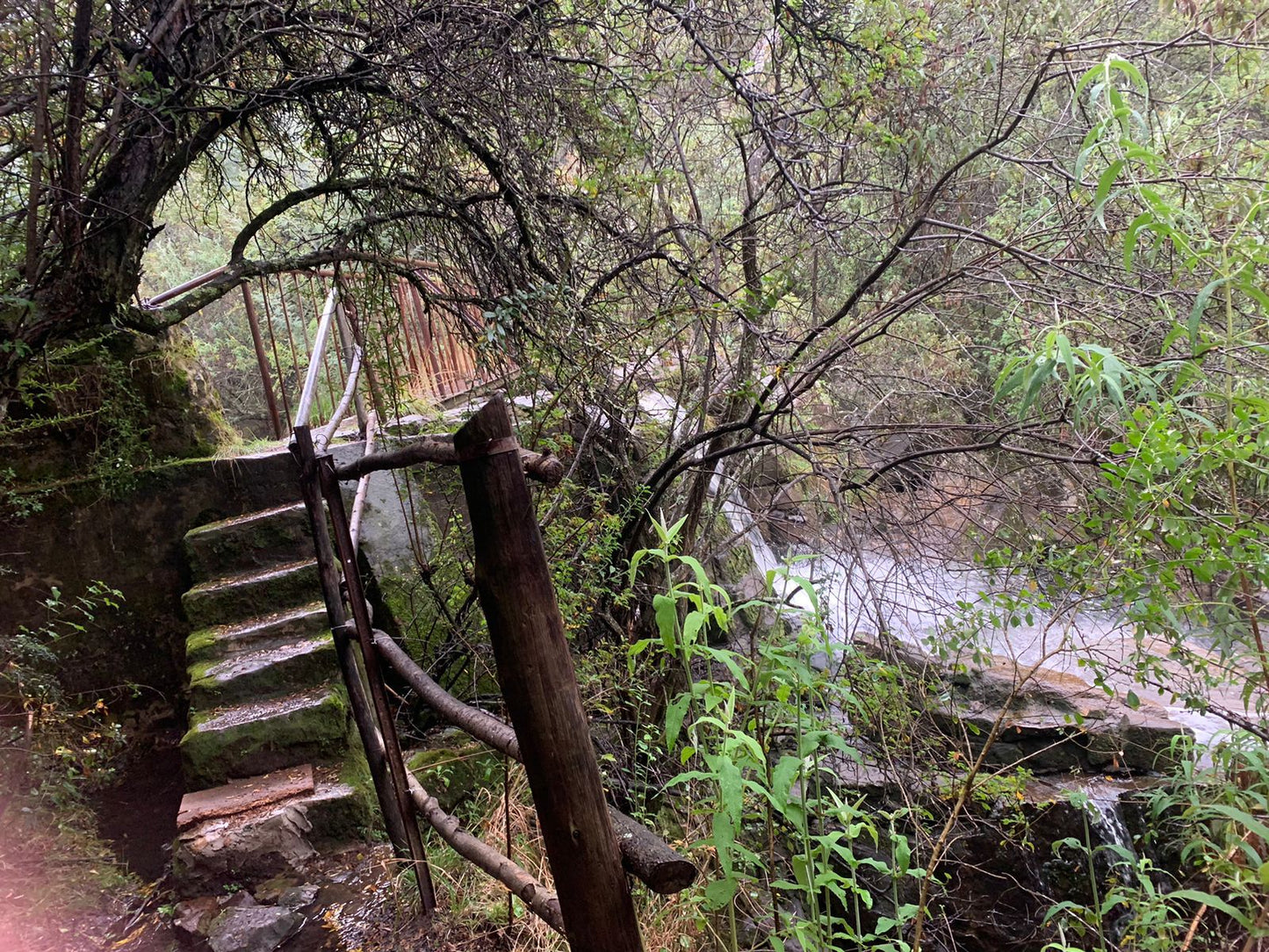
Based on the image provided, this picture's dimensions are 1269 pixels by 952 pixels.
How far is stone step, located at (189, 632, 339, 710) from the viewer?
381cm

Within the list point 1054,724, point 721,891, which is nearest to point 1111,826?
point 1054,724

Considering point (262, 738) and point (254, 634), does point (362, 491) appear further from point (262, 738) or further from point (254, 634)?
point (262, 738)

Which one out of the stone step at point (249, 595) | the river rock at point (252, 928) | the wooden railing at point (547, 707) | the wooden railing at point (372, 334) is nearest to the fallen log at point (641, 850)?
the wooden railing at point (547, 707)

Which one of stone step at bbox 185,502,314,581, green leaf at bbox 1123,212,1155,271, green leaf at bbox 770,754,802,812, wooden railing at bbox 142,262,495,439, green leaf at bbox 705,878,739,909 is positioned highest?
wooden railing at bbox 142,262,495,439

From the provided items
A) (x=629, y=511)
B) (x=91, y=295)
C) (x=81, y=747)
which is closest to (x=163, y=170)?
(x=91, y=295)

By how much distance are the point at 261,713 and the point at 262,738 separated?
0.47 ft

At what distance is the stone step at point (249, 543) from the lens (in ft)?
14.8

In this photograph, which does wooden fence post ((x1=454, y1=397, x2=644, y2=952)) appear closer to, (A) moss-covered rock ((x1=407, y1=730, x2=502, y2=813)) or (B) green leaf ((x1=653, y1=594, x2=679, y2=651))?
(B) green leaf ((x1=653, y1=594, x2=679, y2=651))

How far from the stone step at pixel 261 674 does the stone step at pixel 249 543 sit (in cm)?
74

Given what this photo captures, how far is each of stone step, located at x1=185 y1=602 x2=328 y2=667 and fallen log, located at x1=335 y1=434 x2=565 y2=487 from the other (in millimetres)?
2312

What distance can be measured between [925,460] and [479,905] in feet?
8.96

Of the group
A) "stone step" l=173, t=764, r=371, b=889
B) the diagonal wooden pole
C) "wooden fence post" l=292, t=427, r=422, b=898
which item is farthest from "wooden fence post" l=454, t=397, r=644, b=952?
"stone step" l=173, t=764, r=371, b=889

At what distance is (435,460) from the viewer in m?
1.62

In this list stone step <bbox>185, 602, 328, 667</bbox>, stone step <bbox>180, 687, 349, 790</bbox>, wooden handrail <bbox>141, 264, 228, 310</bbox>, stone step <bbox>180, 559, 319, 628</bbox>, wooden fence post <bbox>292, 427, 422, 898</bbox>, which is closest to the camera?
wooden fence post <bbox>292, 427, 422, 898</bbox>
